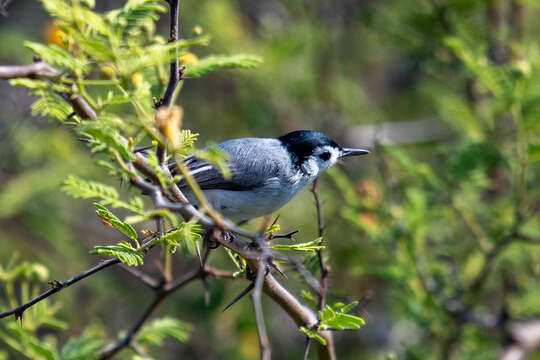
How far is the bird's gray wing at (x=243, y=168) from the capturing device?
241cm

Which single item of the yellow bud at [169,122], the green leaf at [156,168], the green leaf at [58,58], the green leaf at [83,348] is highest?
the green leaf at [58,58]

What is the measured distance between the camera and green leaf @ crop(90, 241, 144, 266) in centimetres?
134

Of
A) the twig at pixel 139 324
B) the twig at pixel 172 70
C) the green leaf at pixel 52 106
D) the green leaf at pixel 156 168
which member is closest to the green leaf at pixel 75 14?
the twig at pixel 172 70

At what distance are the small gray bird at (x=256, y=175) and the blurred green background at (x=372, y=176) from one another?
14.5 inches

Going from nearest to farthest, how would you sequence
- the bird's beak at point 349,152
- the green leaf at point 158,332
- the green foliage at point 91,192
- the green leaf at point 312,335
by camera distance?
the green foliage at point 91,192
the green leaf at point 312,335
the green leaf at point 158,332
the bird's beak at point 349,152

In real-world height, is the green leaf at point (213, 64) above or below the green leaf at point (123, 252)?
above

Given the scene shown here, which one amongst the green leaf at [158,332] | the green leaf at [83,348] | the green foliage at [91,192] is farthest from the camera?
the green leaf at [158,332]

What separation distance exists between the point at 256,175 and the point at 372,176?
2384mm

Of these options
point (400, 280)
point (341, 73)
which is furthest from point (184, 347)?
point (341, 73)

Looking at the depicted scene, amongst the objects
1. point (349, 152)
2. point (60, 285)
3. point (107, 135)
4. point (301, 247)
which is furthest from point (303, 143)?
point (107, 135)

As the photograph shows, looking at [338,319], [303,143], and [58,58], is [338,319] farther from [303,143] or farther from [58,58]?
[303,143]

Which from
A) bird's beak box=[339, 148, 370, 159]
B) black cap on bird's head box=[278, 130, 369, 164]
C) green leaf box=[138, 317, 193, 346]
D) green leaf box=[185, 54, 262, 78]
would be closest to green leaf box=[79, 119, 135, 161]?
green leaf box=[185, 54, 262, 78]

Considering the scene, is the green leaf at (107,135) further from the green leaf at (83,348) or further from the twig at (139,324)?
the green leaf at (83,348)

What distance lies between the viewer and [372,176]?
462 cm
